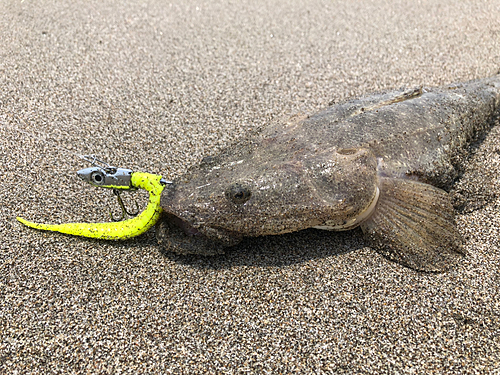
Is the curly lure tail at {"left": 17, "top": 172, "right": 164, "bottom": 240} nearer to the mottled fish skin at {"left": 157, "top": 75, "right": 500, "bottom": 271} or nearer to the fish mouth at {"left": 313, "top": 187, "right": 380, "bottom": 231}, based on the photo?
the mottled fish skin at {"left": 157, "top": 75, "right": 500, "bottom": 271}

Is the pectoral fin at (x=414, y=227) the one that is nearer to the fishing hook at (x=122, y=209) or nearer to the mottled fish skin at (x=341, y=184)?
the mottled fish skin at (x=341, y=184)

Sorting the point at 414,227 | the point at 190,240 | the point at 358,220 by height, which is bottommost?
the point at 414,227

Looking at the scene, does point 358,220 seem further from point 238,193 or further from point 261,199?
point 238,193

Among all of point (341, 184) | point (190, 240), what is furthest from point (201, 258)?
point (341, 184)

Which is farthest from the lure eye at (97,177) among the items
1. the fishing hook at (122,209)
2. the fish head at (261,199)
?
the fish head at (261,199)

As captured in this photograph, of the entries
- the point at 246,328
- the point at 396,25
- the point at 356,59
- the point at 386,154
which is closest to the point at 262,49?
the point at 356,59

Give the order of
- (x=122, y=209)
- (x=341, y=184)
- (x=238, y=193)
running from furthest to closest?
(x=122, y=209), (x=341, y=184), (x=238, y=193)

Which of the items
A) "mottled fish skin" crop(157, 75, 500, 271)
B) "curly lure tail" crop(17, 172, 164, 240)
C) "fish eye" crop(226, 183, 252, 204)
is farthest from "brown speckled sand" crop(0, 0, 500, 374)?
"fish eye" crop(226, 183, 252, 204)

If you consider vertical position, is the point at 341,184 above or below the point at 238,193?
below
